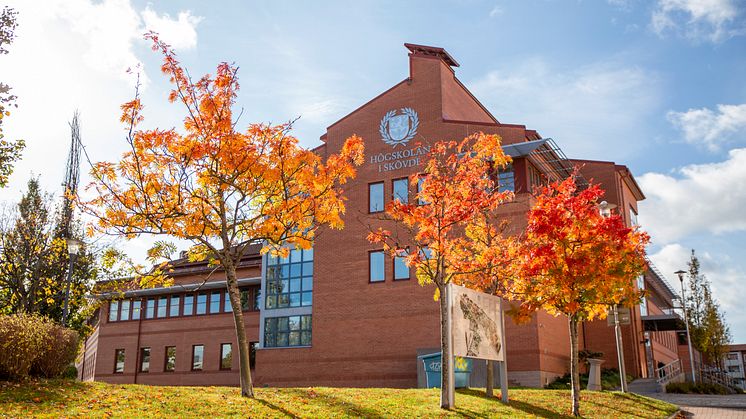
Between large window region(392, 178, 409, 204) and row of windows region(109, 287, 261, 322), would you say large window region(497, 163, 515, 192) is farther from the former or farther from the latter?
row of windows region(109, 287, 261, 322)

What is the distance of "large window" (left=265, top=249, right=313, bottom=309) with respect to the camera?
112ft

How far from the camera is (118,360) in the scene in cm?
4466

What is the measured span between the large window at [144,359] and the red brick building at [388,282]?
726 centimetres

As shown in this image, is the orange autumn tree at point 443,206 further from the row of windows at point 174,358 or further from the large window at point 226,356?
the large window at point 226,356

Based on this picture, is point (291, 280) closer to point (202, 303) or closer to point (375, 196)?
point (375, 196)

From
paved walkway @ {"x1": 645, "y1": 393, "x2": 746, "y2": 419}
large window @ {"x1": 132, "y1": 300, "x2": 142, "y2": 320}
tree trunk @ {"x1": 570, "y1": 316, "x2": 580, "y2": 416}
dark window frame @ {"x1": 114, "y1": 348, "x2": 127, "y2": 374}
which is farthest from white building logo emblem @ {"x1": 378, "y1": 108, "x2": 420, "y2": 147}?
dark window frame @ {"x1": 114, "y1": 348, "x2": 127, "y2": 374}

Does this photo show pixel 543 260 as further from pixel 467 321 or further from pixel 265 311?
pixel 265 311

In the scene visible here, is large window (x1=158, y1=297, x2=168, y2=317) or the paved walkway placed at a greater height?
large window (x1=158, y1=297, x2=168, y2=317)

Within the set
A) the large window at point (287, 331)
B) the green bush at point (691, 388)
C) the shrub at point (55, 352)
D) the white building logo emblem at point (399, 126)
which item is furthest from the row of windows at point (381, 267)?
the shrub at point (55, 352)

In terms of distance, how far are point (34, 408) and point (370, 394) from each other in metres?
7.20

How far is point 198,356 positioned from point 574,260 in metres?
30.9

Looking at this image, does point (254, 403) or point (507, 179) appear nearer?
point (254, 403)

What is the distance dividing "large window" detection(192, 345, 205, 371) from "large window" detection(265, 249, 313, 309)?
840 cm

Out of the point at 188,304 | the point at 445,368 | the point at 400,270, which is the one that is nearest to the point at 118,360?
the point at 188,304
